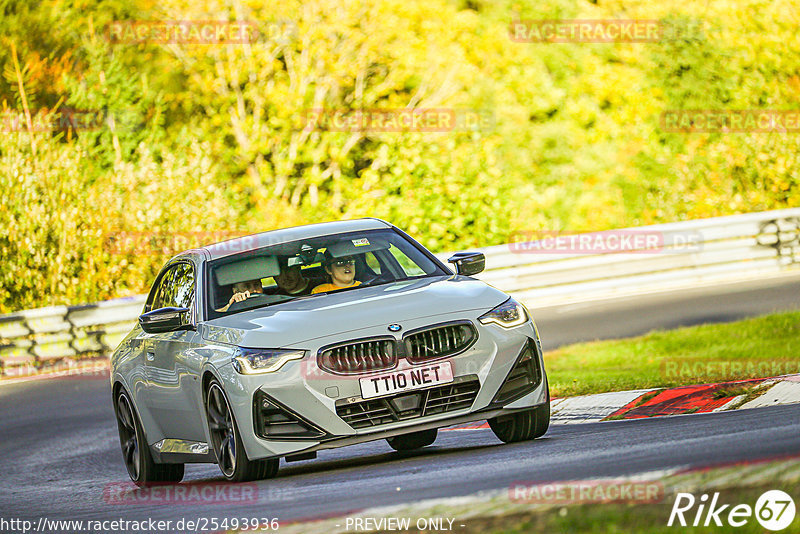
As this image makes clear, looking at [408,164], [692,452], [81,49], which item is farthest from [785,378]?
[81,49]

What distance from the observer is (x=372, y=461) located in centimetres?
938

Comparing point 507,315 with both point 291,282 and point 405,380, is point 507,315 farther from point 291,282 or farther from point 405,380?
point 291,282

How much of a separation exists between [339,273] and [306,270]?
22 centimetres

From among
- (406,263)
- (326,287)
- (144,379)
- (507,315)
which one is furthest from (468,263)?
(144,379)

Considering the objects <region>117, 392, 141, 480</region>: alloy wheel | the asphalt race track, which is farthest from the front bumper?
<region>117, 392, 141, 480</region>: alloy wheel

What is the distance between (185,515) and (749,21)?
28.9 meters

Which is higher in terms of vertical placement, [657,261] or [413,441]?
[413,441]

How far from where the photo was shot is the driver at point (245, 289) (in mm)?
9055

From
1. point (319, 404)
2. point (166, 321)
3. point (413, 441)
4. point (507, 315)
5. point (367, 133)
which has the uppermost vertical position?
point (507, 315)

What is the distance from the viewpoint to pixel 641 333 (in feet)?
51.3

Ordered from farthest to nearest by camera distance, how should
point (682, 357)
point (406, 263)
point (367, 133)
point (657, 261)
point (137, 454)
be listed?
point (367, 133) → point (657, 261) → point (682, 357) → point (137, 454) → point (406, 263)


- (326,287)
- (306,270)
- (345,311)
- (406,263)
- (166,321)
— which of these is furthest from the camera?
(406,263)

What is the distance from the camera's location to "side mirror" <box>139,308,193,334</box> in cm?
884

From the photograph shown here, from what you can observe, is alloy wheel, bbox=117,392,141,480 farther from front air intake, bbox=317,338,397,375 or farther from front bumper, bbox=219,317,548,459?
front air intake, bbox=317,338,397,375
